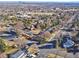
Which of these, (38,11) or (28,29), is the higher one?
(38,11)

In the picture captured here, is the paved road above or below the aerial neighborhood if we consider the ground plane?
below

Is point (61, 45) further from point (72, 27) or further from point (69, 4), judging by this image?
point (69, 4)

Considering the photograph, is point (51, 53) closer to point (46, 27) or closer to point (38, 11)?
point (46, 27)

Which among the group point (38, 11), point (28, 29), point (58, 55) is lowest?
point (58, 55)

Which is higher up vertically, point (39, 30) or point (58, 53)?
point (39, 30)

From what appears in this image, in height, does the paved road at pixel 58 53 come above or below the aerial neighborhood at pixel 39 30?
Result: below

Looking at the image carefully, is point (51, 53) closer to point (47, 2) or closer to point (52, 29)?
point (52, 29)

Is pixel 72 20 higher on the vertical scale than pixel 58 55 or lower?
higher

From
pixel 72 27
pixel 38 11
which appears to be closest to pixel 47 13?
pixel 38 11

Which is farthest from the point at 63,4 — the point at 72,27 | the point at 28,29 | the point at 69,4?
the point at 28,29
